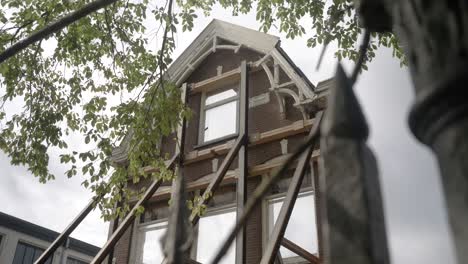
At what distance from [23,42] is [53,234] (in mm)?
23549

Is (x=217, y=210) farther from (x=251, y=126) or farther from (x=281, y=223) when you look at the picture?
(x=281, y=223)

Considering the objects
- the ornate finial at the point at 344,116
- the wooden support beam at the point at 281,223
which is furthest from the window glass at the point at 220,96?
the ornate finial at the point at 344,116

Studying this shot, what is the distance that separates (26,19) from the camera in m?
6.68

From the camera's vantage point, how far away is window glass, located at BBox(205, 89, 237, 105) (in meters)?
11.7

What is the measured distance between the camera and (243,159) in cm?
945

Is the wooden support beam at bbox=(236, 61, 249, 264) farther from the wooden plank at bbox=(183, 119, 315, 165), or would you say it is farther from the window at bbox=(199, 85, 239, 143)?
the window at bbox=(199, 85, 239, 143)

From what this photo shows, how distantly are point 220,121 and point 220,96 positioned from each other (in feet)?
2.46

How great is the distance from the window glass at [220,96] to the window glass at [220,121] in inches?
8.9

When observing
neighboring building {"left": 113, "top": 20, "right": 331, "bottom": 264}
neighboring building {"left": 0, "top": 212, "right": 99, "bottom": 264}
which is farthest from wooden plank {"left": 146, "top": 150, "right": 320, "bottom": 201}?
neighboring building {"left": 0, "top": 212, "right": 99, "bottom": 264}

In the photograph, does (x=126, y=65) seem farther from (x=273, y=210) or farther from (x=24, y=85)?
(x=273, y=210)

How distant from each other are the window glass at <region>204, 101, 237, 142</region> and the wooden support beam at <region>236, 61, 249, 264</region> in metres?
0.91

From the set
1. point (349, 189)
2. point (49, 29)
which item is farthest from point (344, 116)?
point (49, 29)

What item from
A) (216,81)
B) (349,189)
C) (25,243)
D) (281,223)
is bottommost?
(349,189)

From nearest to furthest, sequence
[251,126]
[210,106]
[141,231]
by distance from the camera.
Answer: [251,126]
[141,231]
[210,106]
